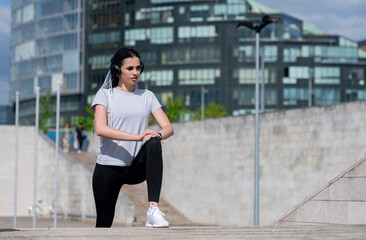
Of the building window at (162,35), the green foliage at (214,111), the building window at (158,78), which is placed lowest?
the green foliage at (214,111)

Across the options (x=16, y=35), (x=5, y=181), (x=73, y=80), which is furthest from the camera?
(x=16, y=35)

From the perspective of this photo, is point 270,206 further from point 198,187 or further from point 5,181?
point 5,181

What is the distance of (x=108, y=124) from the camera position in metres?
8.05

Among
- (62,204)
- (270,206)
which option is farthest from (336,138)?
(62,204)

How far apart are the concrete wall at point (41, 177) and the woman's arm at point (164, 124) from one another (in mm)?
36369

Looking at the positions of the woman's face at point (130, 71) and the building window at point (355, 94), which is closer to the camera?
the woman's face at point (130, 71)

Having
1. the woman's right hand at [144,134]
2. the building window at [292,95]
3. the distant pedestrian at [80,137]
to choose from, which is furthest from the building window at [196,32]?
the woman's right hand at [144,134]

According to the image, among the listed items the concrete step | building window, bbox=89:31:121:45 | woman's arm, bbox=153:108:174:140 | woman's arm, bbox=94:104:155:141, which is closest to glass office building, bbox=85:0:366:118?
building window, bbox=89:31:121:45

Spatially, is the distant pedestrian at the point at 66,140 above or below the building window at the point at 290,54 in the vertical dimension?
below

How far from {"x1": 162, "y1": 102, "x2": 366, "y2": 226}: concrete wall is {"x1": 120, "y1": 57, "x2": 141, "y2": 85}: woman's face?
72.3ft

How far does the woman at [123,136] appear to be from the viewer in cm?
774

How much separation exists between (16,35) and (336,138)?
86.2 m

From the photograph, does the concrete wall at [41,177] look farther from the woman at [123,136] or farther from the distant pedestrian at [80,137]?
the woman at [123,136]

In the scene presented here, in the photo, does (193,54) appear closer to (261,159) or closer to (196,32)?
(196,32)
